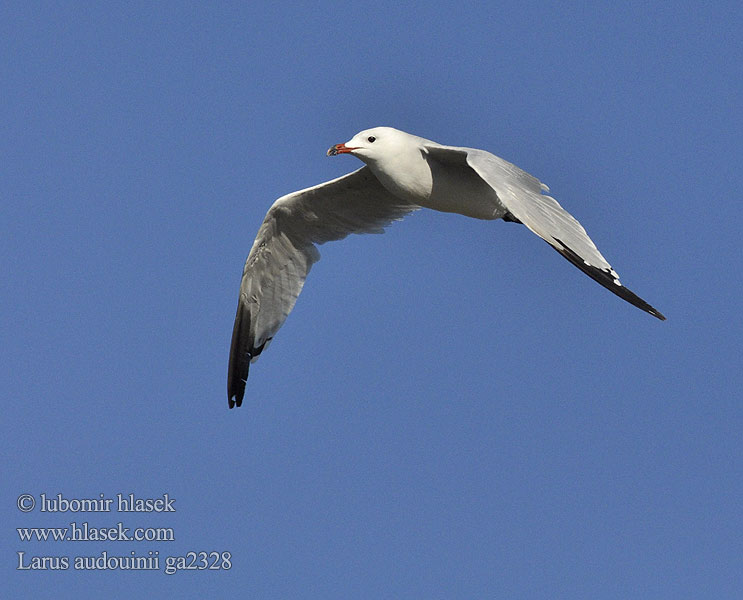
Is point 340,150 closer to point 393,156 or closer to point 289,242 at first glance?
point 393,156

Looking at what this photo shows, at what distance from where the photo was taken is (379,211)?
12727 millimetres

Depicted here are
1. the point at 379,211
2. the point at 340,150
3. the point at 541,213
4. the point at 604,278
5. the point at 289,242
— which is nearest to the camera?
the point at 604,278

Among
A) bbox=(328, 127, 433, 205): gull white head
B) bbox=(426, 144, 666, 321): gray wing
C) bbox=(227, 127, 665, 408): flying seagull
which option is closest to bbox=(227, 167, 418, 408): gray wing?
bbox=(227, 127, 665, 408): flying seagull

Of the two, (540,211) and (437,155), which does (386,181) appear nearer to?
(437,155)

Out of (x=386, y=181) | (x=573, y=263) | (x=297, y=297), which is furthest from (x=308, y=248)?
(x=573, y=263)

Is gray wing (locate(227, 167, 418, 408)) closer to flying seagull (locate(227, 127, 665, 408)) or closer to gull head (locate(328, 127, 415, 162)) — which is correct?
flying seagull (locate(227, 127, 665, 408))

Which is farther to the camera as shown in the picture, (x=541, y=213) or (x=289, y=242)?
(x=289, y=242)

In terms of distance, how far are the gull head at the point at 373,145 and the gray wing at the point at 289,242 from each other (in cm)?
143

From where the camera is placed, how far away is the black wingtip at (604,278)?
8.76 metres

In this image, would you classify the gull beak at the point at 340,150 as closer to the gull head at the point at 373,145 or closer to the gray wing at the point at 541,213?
the gull head at the point at 373,145

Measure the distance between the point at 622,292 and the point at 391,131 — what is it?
2.98 meters

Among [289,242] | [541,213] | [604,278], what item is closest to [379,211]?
[289,242]

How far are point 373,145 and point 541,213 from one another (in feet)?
6.30

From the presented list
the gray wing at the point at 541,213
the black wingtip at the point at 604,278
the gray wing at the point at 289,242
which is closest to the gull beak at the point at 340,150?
the gray wing at the point at 541,213
